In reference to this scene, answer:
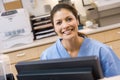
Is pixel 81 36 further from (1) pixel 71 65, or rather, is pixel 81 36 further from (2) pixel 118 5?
(2) pixel 118 5

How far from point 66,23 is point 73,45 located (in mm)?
169

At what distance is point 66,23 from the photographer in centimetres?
161

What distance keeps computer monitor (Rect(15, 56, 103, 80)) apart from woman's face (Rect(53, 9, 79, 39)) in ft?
1.87

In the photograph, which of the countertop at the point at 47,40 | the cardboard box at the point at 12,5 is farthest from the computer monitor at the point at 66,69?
the cardboard box at the point at 12,5

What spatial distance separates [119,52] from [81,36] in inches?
65.8

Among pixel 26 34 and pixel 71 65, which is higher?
pixel 71 65

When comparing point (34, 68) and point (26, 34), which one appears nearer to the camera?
point (34, 68)

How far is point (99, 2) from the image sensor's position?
11.0 ft

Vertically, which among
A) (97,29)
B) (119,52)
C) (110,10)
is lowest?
(119,52)

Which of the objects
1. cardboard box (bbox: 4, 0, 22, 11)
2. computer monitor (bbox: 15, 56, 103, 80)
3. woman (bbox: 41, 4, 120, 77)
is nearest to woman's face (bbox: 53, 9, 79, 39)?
woman (bbox: 41, 4, 120, 77)

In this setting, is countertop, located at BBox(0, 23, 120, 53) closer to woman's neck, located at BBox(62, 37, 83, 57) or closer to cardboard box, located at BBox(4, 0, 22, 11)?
cardboard box, located at BBox(4, 0, 22, 11)

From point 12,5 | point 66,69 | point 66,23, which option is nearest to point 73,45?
point 66,23

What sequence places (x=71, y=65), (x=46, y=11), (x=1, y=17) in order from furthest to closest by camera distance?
(x=46, y=11) < (x=1, y=17) < (x=71, y=65)

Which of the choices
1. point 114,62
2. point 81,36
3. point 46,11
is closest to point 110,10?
point 46,11
